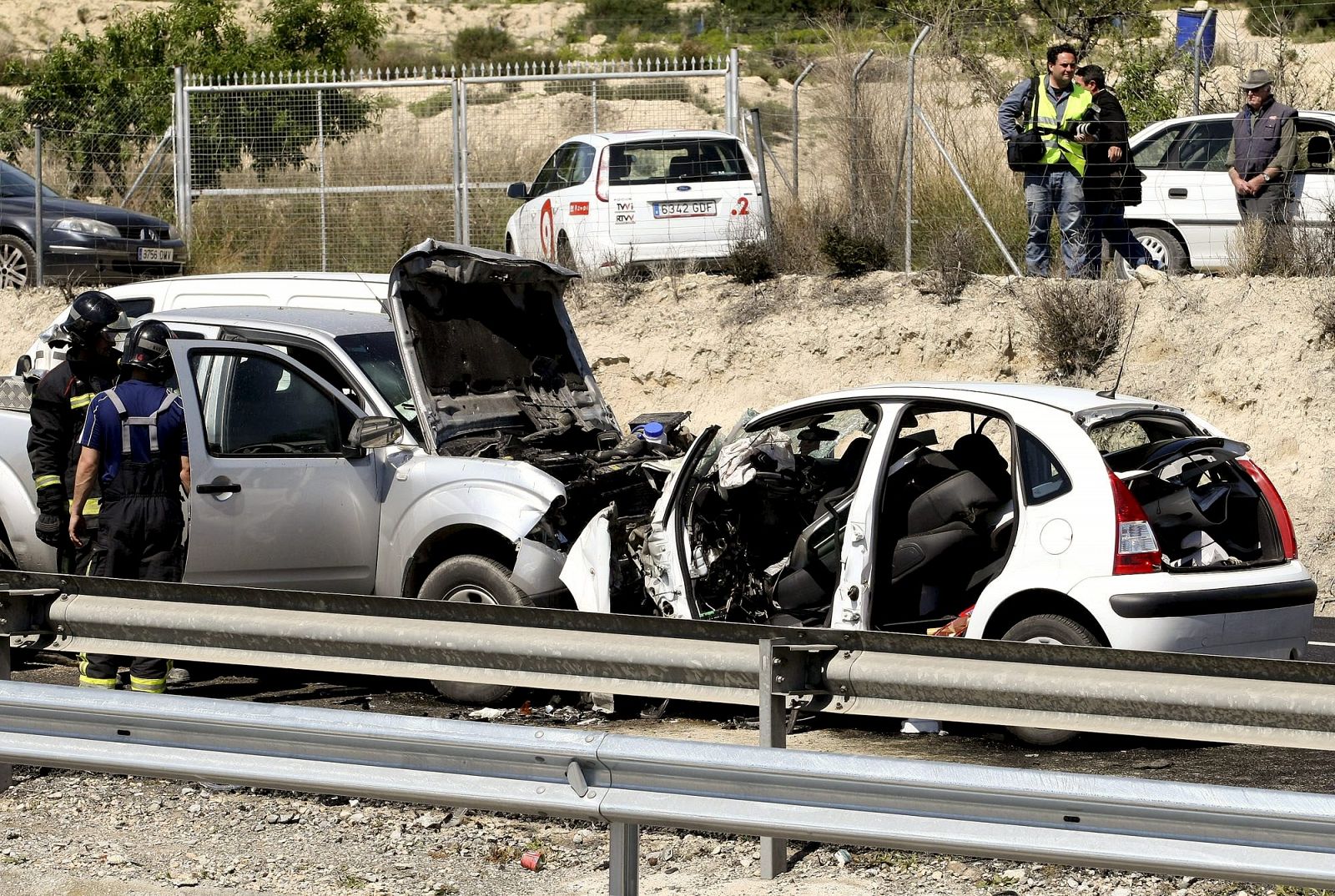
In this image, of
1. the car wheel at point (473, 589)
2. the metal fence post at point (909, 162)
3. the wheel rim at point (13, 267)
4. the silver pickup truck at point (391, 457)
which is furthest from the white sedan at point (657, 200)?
the car wheel at point (473, 589)

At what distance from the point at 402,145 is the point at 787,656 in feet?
53.5

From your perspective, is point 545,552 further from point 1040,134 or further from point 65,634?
point 1040,134

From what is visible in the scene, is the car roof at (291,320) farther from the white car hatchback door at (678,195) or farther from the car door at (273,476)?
the white car hatchback door at (678,195)

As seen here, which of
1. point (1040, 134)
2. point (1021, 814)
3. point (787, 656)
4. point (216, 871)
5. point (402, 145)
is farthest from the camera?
point (402, 145)

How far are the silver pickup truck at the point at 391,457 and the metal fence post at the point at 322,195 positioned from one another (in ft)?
33.2

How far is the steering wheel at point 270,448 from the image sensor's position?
835cm

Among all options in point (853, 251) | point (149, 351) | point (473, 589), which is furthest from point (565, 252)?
point (149, 351)

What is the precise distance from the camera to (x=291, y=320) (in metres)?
9.06

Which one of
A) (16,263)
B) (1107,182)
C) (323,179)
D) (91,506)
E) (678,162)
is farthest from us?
(323,179)

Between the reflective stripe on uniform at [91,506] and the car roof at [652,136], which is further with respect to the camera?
the car roof at [652,136]

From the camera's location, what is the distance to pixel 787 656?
464cm

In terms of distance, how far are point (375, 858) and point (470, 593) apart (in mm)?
2587

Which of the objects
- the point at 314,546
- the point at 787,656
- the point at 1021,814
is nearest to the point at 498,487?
the point at 314,546

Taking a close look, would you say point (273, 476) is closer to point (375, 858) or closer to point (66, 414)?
point (66, 414)
